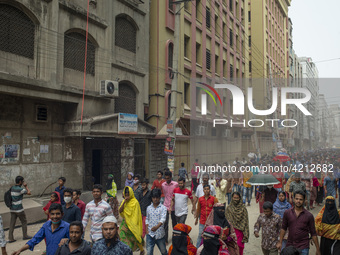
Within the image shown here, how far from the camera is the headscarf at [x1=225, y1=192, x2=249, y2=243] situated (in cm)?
547

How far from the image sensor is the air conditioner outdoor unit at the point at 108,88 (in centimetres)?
1298

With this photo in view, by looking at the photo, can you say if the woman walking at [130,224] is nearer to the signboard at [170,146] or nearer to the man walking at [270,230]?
the man walking at [270,230]

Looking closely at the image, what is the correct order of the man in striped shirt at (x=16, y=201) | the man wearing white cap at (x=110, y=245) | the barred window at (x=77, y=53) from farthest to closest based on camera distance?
the barred window at (x=77, y=53) < the man in striped shirt at (x=16, y=201) < the man wearing white cap at (x=110, y=245)

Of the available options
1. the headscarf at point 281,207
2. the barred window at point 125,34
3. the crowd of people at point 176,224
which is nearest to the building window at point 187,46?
the barred window at point 125,34

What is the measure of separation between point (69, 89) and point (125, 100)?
3.98 m

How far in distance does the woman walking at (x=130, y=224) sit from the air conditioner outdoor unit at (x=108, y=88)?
7.79m

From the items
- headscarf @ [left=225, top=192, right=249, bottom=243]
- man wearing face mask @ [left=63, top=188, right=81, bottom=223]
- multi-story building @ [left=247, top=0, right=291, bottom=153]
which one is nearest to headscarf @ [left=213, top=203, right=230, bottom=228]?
headscarf @ [left=225, top=192, right=249, bottom=243]

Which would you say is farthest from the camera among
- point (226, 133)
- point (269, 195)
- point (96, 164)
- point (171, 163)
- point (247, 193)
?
point (226, 133)

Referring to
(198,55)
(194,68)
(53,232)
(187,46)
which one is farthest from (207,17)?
(53,232)

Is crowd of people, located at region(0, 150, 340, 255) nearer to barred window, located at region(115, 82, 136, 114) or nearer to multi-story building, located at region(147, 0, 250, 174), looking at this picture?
multi-story building, located at region(147, 0, 250, 174)

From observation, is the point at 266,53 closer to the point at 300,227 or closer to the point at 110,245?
the point at 300,227

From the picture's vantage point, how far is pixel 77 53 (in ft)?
41.0

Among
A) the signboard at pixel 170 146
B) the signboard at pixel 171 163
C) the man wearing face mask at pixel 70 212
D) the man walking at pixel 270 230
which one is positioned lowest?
the man walking at pixel 270 230

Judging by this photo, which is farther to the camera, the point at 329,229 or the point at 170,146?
the point at 170,146
